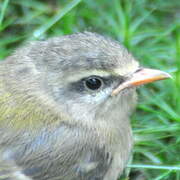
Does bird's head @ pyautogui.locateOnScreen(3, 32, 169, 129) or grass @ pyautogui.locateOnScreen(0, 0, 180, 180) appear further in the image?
grass @ pyautogui.locateOnScreen(0, 0, 180, 180)

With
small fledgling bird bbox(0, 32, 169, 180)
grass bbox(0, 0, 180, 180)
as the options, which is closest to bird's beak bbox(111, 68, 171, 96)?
small fledgling bird bbox(0, 32, 169, 180)

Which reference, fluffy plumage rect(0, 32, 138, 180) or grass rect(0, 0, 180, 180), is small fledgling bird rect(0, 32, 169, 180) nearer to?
fluffy plumage rect(0, 32, 138, 180)

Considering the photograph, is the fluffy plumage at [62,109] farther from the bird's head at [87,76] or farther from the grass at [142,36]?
the grass at [142,36]

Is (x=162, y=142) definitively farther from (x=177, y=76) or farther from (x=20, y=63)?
(x=20, y=63)

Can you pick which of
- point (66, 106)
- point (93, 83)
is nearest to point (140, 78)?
point (93, 83)

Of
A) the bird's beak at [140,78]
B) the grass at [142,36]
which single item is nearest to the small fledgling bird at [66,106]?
the bird's beak at [140,78]

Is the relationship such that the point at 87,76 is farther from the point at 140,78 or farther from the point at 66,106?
the point at 140,78

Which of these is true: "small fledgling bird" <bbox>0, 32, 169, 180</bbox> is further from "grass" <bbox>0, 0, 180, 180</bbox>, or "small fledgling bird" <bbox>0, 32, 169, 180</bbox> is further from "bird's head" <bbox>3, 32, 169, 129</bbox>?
"grass" <bbox>0, 0, 180, 180</bbox>

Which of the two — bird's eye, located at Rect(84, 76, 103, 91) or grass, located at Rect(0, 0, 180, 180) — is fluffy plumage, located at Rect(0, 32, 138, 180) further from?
grass, located at Rect(0, 0, 180, 180)
